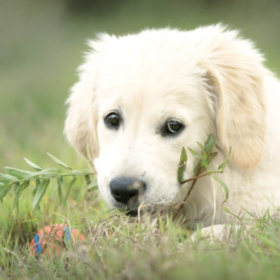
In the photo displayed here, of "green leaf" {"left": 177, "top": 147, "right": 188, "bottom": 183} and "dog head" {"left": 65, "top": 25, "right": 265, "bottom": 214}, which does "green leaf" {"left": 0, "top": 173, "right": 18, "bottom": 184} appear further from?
"green leaf" {"left": 177, "top": 147, "right": 188, "bottom": 183}

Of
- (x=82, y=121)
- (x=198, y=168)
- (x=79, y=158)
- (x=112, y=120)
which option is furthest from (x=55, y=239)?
(x=79, y=158)

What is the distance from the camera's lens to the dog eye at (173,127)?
11.8ft

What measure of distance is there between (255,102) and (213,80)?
0.33 metres

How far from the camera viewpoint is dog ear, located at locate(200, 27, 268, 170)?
12.1 ft

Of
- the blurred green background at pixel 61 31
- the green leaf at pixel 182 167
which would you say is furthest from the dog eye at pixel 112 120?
the blurred green background at pixel 61 31

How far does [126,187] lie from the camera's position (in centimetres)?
332

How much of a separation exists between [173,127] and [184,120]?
0.09 m

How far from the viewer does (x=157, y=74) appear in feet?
11.8

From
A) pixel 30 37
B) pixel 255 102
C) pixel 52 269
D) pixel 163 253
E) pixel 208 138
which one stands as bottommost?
pixel 52 269

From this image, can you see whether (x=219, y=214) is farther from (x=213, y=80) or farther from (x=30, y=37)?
(x=30, y=37)

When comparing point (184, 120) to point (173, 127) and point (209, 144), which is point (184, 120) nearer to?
point (173, 127)

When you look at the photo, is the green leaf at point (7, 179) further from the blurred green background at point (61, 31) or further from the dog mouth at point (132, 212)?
the blurred green background at point (61, 31)

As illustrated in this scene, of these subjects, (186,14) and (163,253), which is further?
(186,14)

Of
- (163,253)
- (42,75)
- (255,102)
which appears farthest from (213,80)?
(42,75)
